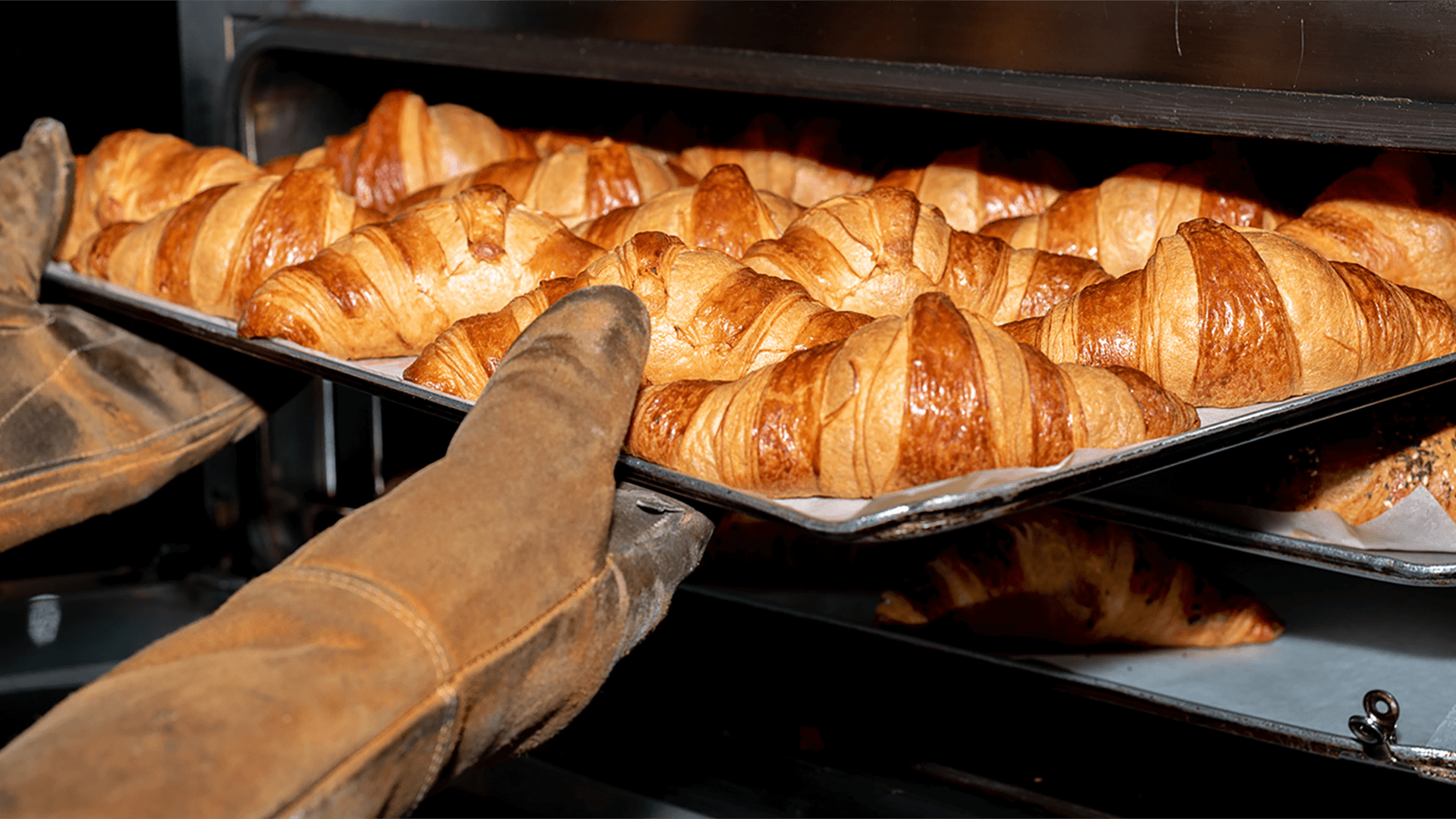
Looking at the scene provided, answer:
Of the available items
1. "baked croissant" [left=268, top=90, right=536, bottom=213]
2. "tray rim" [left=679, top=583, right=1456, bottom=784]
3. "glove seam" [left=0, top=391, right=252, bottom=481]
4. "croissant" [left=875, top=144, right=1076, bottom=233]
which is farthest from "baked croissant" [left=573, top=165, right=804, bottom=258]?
"glove seam" [left=0, top=391, right=252, bottom=481]

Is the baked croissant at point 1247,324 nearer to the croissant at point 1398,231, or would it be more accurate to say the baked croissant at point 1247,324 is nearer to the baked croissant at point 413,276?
the croissant at point 1398,231

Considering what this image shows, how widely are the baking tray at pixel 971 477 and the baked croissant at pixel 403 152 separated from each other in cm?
69

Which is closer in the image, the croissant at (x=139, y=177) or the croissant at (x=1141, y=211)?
the croissant at (x=1141, y=211)

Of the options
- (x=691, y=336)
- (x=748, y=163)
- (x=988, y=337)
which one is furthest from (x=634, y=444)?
(x=748, y=163)

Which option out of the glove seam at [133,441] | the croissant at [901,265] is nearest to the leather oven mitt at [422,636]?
the croissant at [901,265]

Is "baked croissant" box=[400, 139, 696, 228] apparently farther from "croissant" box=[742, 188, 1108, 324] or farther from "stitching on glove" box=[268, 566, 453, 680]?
"stitching on glove" box=[268, 566, 453, 680]

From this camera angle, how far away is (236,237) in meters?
1.81

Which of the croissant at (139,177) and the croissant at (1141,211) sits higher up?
the croissant at (1141,211)

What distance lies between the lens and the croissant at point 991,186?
1813 mm

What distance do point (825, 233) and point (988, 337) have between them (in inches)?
17.4

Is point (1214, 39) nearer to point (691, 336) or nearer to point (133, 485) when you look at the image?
point (691, 336)

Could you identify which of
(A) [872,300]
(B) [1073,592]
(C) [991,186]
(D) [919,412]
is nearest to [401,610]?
(D) [919,412]

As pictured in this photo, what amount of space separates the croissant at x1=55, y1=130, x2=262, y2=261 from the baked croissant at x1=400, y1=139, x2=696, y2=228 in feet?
1.32

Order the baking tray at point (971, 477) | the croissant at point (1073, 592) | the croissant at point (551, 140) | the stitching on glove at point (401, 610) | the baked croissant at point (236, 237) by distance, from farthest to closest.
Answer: the croissant at point (551, 140), the baked croissant at point (236, 237), the croissant at point (1073, 592), the baking tray at point (971, 477), the stitching on glove at point (401, 610)
